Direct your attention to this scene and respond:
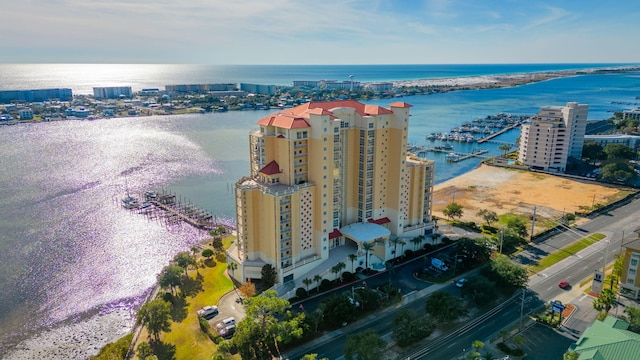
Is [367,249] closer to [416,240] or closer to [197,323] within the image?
[416,240]

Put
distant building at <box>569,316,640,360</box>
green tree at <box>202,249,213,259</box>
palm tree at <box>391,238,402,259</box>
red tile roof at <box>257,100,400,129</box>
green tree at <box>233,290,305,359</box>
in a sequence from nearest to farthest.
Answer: distant building at <box>569,316,640,360</box> < green tree at <box>233,290,305,359</box> < red tile roof at <box>257,100,400,129</box> < palm tree at <box>391,238,402,259</box> < green tree at <box>202,249,213,259</box>

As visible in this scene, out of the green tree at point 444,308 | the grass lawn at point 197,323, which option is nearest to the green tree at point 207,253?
the grass lawn at point 197,323

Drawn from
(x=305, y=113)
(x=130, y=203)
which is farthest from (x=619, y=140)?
(x=130, y=203)

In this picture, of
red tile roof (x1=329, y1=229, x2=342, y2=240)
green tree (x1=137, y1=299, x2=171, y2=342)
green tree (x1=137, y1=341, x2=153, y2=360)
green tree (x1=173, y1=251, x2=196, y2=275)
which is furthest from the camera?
red tile roof (x1=329, y1=229, x2=342, y2=240)

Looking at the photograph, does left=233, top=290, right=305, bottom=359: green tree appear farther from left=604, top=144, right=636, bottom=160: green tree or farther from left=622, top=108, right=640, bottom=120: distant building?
left=622, top=108, right=640, bottom=120: distant building

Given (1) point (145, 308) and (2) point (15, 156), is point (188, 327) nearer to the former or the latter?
(1) point (145, 308)

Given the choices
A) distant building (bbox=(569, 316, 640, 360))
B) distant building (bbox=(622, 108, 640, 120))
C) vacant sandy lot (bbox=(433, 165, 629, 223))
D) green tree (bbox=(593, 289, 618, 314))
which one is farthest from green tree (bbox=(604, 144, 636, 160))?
distant building (bbox=(569, 316, 640, 360))

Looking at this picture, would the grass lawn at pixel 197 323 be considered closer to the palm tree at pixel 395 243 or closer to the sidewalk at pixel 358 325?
the sidewalk at pixel 358 325
